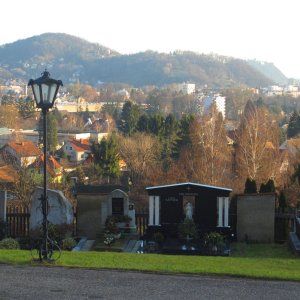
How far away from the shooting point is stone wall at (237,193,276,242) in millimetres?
18359

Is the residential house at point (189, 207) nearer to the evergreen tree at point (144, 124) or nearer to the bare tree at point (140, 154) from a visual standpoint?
the bare tree at point (140, 154)

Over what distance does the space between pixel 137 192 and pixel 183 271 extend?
3214cm

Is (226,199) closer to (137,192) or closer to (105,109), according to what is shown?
(137,192)

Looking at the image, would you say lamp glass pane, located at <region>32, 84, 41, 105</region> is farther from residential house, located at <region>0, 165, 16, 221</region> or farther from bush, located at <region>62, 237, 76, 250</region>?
residential house, located at <region>0, 165, 16, 221</region>

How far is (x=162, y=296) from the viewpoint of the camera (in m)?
8.81

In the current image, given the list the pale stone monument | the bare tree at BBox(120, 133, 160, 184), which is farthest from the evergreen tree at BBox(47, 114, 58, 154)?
the pale stone monument

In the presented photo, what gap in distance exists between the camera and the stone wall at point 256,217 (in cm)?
1836

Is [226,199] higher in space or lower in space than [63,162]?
higher

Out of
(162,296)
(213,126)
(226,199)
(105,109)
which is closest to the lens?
(162,296)

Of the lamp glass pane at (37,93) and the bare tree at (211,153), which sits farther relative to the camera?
the bare tree at (211,153)

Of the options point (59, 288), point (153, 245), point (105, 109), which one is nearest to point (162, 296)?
point (59, 288)

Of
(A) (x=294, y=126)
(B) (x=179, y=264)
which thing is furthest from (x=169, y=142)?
(B) (x=179, y=264)

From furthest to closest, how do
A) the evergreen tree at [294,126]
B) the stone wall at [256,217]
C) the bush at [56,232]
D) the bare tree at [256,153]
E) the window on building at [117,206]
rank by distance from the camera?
the evergreen tree at [294,126]
the bare tree at [256,153]
the window on building at [117,206]
the stone wall at [256,217]
the bush at [56,232]

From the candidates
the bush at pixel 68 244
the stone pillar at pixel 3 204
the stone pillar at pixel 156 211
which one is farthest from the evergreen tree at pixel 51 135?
the bush at pixel 68 244
